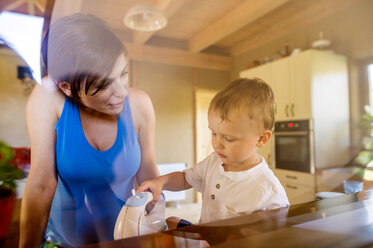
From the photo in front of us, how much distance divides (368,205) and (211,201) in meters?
0.18

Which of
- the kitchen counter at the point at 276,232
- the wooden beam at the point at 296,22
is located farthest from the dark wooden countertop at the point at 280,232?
the wooden beam at the point at 296,22

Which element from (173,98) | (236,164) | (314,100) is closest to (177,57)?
(173,98)

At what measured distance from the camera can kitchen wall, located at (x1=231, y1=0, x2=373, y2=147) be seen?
1.19 ft

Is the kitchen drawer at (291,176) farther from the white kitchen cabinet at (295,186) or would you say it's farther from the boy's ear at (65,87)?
the boy's ear at (65,87)

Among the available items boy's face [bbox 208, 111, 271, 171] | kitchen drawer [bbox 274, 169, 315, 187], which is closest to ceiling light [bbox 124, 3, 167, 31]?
boy's face [bbox 208, 111, 271, 171]

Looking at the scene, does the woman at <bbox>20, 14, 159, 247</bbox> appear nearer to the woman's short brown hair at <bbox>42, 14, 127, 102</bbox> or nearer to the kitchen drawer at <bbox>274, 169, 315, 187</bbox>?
the woman's short brown hair at <bbox>42, 14, 127, 102</bbox>

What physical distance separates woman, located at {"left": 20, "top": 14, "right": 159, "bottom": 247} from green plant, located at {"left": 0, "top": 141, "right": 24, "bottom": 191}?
0.06ft

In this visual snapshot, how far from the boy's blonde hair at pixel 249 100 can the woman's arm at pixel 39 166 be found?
15 centimetres

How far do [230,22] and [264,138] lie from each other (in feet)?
0.47

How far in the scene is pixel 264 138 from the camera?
290mm

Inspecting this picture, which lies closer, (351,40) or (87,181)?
(87,181)

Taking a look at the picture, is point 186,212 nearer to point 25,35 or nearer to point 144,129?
point 144,129

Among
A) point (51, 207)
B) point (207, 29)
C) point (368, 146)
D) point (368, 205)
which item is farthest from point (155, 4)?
point (368, 146)

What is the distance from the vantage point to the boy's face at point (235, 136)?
0.86 ft
